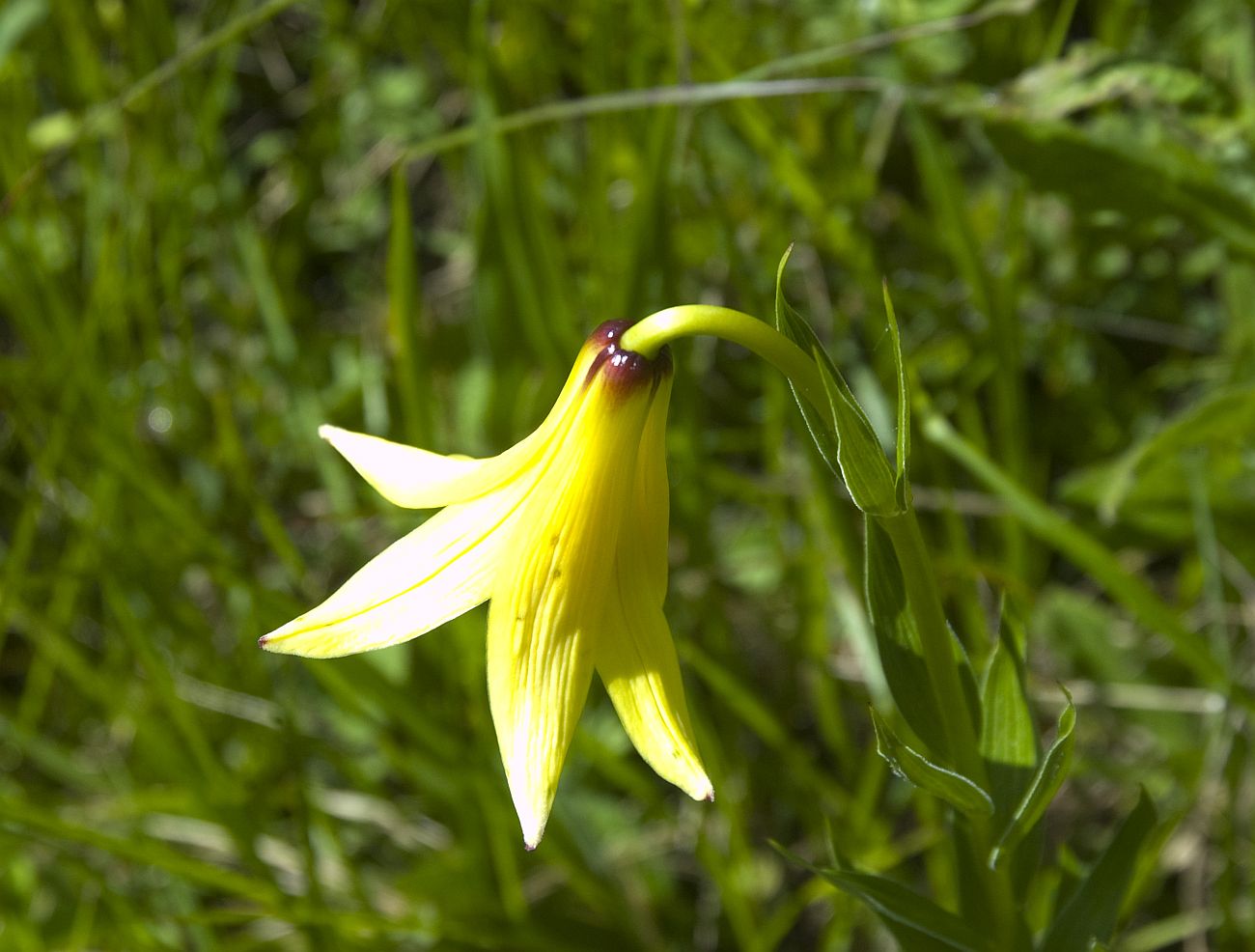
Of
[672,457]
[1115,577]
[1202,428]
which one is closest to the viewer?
[1115,577]

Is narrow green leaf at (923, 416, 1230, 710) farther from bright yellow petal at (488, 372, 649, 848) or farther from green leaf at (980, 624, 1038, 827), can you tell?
bright yellow petal at (488, 372, 649, 848)

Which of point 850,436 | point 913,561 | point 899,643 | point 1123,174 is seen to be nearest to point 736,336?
point 850,436

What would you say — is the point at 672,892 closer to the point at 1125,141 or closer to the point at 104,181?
the point at 1125,141

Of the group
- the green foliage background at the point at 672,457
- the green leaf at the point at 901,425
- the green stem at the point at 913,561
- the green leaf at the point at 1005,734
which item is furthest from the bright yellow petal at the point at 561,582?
the green foliage background at the point at 672,457

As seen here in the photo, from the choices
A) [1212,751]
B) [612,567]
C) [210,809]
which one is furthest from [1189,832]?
[210,809]

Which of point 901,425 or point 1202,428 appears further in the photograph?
point 1202,428

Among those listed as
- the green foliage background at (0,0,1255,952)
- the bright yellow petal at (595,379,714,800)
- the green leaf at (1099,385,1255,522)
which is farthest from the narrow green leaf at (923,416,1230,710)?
the bright yellow petal at (595,379,714,800)

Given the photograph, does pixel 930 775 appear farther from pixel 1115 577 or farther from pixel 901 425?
pixel 1115 577
